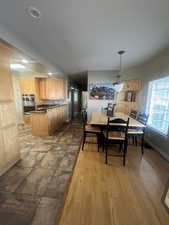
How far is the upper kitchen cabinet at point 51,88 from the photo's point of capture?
4787 millimetres

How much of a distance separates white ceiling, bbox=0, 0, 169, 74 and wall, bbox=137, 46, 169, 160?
421mm

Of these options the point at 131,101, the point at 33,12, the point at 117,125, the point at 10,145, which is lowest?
the point at 10,145

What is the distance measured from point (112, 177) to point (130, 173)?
1.25 feet

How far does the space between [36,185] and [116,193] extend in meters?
1.25

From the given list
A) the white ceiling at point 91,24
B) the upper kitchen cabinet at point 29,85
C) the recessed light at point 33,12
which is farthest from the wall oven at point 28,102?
the recessed light at point 33,12

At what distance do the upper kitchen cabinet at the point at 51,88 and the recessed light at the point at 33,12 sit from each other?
3.36 metres

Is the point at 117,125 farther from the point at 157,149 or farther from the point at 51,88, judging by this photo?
the point at 51,88

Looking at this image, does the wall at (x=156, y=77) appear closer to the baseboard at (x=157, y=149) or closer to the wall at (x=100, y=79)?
the baseboard at (x=157, y=149)

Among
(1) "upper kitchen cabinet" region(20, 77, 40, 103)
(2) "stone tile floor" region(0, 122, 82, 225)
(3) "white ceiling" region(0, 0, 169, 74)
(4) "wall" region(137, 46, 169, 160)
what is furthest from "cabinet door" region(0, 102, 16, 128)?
(4) "wall" region(137, 46, 169, 160)

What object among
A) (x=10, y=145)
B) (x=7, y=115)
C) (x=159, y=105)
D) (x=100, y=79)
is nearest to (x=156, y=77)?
(x=159, y=105)

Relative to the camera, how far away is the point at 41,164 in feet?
6.95

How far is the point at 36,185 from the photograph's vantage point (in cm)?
162

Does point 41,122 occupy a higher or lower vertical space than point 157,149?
higher

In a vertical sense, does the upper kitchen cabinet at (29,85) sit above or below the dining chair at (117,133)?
above
